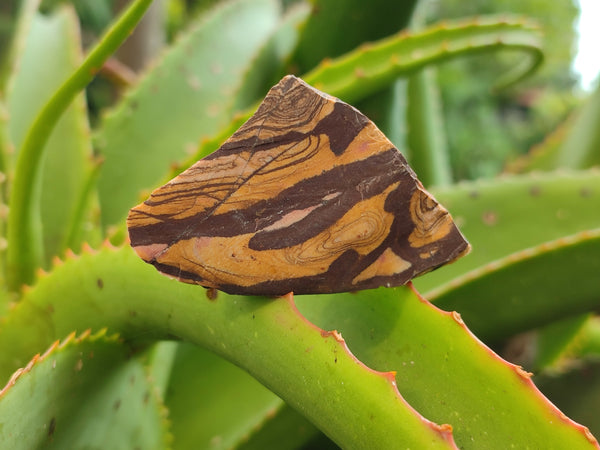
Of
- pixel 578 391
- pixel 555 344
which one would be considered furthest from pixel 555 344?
pixel 578 391

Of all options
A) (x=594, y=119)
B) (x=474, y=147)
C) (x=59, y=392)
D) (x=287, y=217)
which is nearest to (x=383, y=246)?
(x=287, y=217)

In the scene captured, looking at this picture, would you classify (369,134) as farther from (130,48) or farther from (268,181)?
(130,48)

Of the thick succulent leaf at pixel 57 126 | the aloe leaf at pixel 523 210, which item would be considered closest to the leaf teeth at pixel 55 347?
the thick succulent leaf at pixel 57 126

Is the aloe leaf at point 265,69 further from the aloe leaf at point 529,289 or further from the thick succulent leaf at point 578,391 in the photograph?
the thick succulent leaf at point 578,391

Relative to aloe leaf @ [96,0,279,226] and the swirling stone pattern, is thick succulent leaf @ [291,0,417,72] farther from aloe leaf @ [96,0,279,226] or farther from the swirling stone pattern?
the swirling stone pattern

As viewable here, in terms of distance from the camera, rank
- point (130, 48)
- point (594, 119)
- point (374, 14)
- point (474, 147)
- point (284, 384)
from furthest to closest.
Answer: point (474, 147) → point (130, 48) → point (594, 119) → point (374, 14) → point (284, 384)

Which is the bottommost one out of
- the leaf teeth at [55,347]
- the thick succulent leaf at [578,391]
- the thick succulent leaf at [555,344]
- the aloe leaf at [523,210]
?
the thick succulent leaf at [555,344]

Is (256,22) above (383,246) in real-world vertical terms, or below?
above
